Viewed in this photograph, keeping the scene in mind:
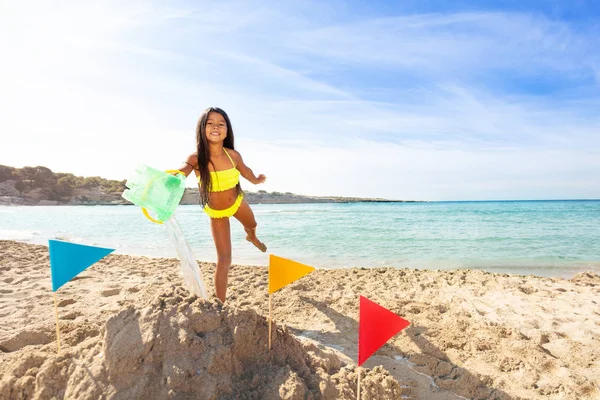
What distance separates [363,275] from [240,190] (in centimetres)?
302

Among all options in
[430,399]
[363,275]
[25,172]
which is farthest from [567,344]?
[25,172]

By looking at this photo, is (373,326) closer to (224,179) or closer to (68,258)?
(224,179)

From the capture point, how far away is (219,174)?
Result: 3.26m

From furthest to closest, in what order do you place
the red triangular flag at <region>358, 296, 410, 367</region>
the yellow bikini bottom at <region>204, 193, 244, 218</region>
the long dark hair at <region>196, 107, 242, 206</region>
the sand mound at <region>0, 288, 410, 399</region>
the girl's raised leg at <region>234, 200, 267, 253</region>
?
1. the girl's raised leg at <region>234, 200, 267, 253</region>
2. the yellow bikini bottom at <region>204, 193, 244, 218</region>
3. the long dark hair at <region>196, 107, 242, 206</region>
4. the red triangular flag at <region>358, 296, 410, 367</region>
5. the sand mound at <region>0, 288, 410, 399</region>

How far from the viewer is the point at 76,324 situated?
129 inches

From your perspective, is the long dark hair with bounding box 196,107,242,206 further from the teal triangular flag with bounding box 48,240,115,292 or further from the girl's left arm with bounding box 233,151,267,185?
the teal triangular flag with bounding box 48,240,115,292

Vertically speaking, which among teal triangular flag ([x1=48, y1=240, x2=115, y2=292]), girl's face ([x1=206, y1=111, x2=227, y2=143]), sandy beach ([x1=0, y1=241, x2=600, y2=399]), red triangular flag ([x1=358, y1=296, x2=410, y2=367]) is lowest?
sandy beach ([x1=0, y1=241, x2=600, y2=399])

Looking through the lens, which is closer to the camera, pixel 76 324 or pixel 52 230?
pixel 76 324

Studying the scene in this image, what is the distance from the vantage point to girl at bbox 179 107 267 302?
317cm

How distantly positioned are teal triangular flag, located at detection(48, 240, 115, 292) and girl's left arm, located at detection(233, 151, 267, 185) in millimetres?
1371

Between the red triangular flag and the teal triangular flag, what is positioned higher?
the teal triangular flag

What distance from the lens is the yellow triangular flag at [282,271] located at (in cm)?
278

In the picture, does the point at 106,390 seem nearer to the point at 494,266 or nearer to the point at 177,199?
the point at 177,199

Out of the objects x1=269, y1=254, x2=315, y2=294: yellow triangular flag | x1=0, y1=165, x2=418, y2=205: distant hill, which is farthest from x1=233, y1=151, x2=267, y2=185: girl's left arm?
x1=0, y1=165, x2=418, y2=205: distant hill
